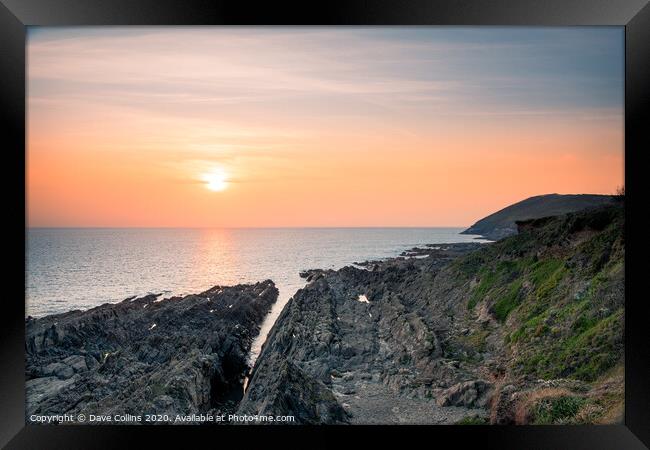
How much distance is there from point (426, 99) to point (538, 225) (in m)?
2.63

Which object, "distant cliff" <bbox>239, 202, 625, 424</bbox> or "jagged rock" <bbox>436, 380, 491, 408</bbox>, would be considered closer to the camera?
"distant cliff" <bbox>239, 202, 625, 424</bbox>

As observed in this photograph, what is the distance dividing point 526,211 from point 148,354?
6.36m

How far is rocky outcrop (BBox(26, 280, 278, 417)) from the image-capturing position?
5.46m

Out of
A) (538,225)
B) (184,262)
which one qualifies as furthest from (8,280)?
(538,225)

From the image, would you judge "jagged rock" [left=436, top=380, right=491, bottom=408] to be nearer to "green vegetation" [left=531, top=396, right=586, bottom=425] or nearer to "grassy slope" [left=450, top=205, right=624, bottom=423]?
"grassy slope" [left=450, top=205, right=624, bottom=423]

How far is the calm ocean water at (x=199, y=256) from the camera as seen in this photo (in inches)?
239

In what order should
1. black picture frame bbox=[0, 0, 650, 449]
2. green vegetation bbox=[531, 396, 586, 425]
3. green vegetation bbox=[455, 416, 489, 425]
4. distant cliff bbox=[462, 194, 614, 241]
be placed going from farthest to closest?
1. distant cliff bbox=[462, 194, 614, 241]
2. green vegetation bbox=[455, 416, 489, 425]
3. green vegetation bbox=[531, 396, 586, 425]
4. black picture frame bbox=[0, 0, 650, 449]

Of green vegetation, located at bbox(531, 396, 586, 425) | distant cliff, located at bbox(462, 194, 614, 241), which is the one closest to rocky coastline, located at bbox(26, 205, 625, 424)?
green vegetation, located at bbox(531, 396, 586, 425)

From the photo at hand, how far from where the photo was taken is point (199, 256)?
252 inches

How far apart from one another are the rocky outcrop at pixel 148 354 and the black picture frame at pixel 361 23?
38 centimetres

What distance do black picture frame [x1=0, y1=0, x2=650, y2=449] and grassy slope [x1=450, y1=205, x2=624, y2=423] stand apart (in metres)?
0.25

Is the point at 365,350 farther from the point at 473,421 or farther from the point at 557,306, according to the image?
the point at 557,306

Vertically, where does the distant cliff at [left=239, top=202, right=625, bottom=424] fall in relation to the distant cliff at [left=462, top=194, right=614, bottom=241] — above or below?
below

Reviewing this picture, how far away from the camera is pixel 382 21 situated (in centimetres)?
492
